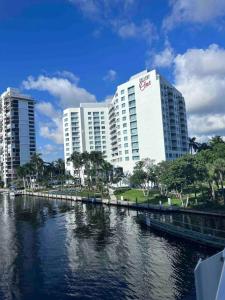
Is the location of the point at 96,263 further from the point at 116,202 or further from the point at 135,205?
the point at 116,202

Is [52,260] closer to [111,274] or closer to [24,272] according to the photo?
[24,272]

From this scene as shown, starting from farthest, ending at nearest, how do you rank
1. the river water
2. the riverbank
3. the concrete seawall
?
the concrete seawall, the riverbank, the river water

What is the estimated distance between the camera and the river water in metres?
38.4

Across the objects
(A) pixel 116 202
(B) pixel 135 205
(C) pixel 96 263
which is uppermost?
(A) pixel 116 202

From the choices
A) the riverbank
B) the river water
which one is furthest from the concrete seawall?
the river water

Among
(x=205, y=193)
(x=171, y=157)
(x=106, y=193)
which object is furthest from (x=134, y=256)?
(x=171, y=157)

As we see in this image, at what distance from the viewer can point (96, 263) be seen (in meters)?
49.7

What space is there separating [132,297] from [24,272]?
18012 millimetres

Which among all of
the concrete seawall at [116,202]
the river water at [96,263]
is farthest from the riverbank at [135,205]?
the river water at [96,263]

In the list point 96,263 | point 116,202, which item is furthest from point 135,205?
point 96,263

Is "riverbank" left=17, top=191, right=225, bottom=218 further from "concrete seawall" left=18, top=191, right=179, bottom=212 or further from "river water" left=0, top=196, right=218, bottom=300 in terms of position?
"river water" left=0, top=196, right=218, bottom=300

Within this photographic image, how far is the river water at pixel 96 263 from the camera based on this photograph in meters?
38.4

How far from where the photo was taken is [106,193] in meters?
163

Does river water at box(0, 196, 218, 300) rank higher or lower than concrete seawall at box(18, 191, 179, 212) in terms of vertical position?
lower
